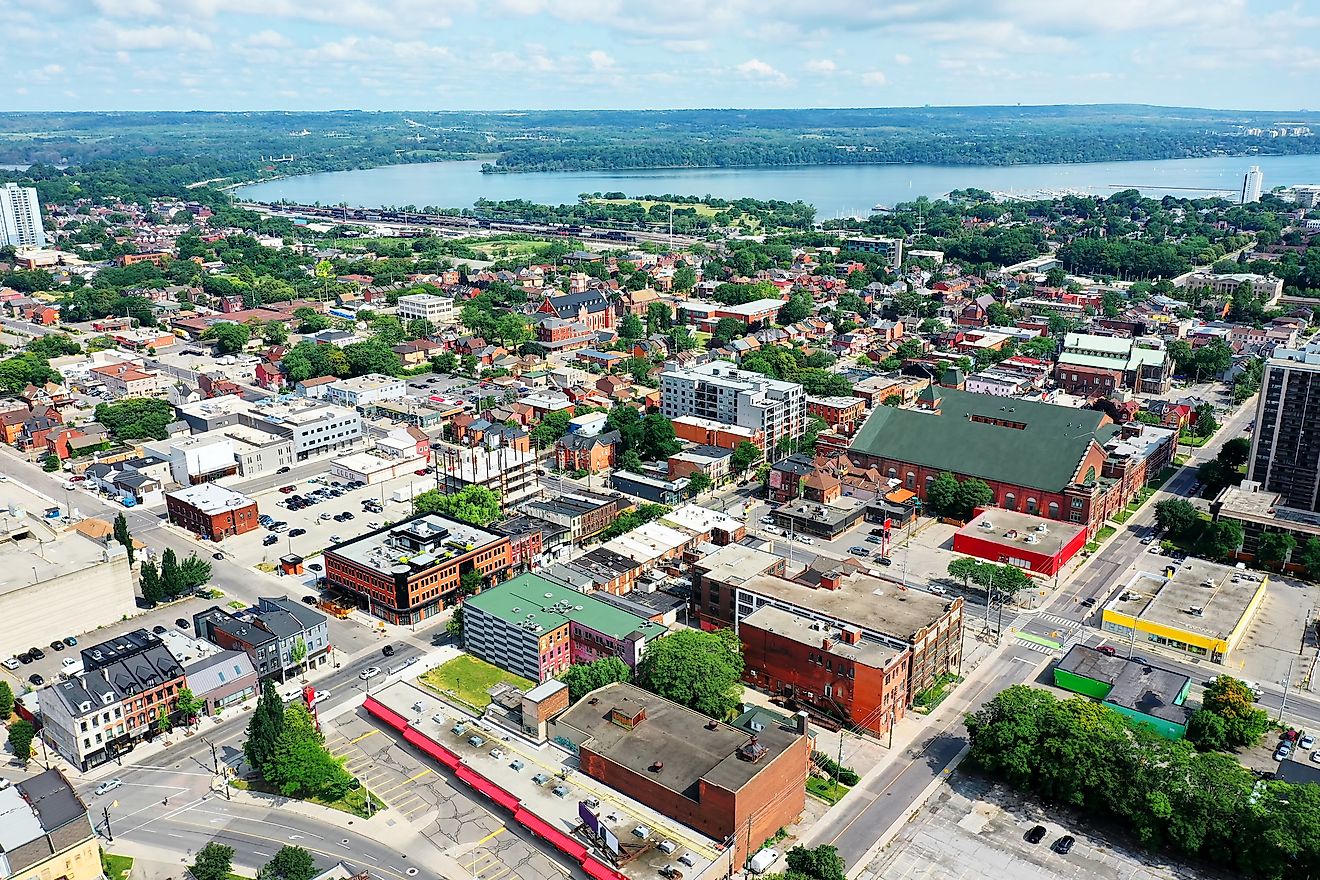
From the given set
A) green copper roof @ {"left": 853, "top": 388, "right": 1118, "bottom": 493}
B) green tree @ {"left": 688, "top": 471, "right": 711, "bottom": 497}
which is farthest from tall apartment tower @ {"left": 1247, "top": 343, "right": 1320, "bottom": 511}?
green tree @ {"left": 688, "top": 471, "right": 711, "bottom": 497}

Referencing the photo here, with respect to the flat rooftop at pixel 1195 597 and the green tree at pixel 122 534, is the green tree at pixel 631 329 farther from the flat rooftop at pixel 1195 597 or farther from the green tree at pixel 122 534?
the flat rooftop at pixel 1195 597

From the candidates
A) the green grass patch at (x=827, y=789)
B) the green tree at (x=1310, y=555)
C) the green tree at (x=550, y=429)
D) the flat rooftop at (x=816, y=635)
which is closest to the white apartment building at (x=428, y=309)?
the green tree at (x=550, y=429)

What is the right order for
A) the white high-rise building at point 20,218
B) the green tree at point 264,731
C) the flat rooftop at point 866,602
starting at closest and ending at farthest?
1. the green tree at point 264,731
2. the flat rooftop at point 866,602
3. the white high-rise building at point 20,218

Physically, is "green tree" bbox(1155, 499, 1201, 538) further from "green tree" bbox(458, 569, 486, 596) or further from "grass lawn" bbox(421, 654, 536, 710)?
"green tree" bbox(458, 569, 486, 596)

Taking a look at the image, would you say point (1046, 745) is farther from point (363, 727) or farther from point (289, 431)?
point (289, 431)

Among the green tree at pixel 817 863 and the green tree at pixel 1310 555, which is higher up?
the green tree at pixel 1310 555

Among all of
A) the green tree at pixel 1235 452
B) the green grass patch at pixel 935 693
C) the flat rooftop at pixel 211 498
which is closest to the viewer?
the green grass patch at pixel 935 693

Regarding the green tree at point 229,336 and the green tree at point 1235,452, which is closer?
the green tree at point 1235,452

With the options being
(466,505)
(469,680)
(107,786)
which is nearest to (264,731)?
(107,786)
